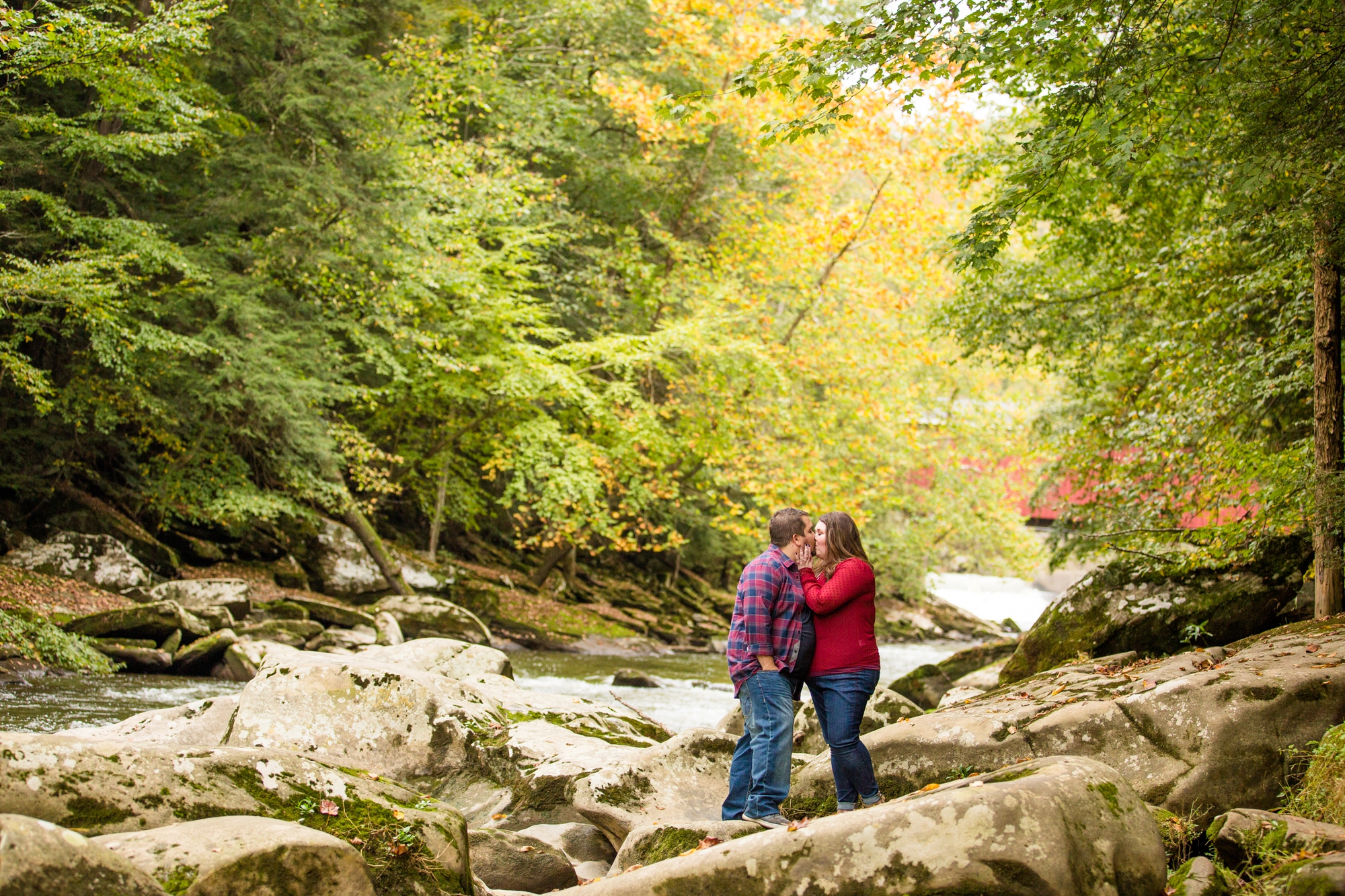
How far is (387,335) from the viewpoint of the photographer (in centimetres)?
1698

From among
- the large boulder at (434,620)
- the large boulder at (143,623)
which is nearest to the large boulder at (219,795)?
the large boulder at (143,623)

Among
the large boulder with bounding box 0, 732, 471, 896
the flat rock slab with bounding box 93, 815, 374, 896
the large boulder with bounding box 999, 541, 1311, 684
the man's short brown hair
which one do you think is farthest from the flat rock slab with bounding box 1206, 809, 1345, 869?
the large boulder with bounding box 999, 541, 1311, 684

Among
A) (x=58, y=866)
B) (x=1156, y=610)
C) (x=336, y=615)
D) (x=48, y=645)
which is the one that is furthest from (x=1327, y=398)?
(x=336, y=615)

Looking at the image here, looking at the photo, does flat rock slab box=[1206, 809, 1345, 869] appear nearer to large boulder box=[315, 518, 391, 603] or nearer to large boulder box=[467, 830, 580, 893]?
large boulder box=[467, 830, 580, 893]

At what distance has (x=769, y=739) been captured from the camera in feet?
15.6

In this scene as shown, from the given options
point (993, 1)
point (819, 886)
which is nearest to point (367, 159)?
point (993, 1)

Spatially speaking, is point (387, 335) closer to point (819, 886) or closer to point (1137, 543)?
point (1137, 543)

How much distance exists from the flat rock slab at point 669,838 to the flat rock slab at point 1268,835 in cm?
199

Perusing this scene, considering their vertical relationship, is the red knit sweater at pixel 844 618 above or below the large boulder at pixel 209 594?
above

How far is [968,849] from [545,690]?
9.99 metres

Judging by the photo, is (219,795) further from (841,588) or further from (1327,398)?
(1327,398)

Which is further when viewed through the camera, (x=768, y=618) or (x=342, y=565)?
(x=342, y=565)

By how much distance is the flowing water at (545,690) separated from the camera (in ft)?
29.4

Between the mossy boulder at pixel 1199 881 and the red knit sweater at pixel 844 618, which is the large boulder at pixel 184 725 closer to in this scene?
the red knit sweater at pixel 844 618
